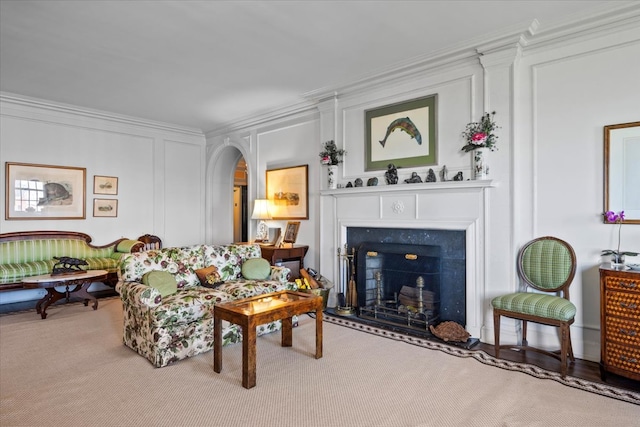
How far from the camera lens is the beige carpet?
2.32 meters

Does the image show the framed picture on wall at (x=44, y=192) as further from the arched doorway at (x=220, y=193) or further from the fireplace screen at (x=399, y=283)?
the fireplace screen at (x=399, y=283)

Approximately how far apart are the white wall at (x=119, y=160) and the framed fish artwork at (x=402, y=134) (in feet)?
13.6

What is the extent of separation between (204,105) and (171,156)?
5.95 ft

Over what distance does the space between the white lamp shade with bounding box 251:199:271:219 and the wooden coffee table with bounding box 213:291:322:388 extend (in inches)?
95.5

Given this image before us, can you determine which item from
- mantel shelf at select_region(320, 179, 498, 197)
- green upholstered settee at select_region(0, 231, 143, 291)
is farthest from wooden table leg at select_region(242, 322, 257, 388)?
green upholstered settee at select_region(0, 231, 143, 291)

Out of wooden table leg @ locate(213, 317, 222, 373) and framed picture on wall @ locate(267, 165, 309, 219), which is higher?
framed picture on wall @ locate(267, 165, 309, 219)

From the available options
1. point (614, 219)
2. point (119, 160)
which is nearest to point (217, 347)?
point (614, 219)

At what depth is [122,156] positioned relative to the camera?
6.57m

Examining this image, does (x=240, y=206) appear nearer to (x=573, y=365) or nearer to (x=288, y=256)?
(x=288, y=256)

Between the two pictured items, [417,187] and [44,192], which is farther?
[44,192]

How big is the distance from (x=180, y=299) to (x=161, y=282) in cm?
35

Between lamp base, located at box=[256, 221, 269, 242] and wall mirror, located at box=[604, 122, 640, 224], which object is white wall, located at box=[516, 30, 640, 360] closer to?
wall mirror, located at box=[604, 122, 640, 224]

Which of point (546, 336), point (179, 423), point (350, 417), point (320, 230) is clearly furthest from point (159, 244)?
point (546, 336)

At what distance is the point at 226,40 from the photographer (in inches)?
145
